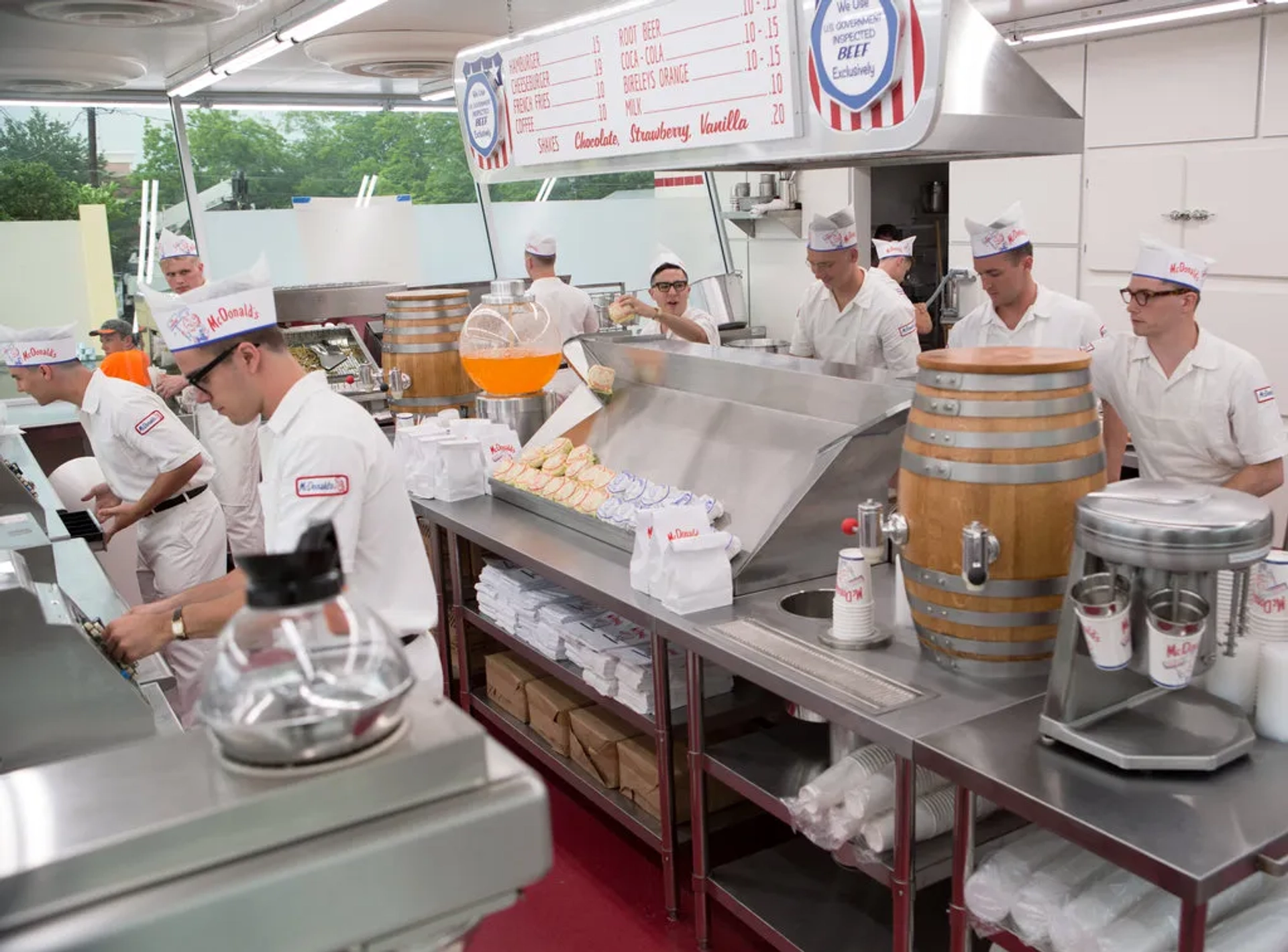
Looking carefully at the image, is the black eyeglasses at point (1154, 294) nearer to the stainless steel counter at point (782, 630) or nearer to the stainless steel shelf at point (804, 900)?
the stainless steel counter at point (782, 630)

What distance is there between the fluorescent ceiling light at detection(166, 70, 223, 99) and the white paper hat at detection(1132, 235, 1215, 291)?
21.3 ft

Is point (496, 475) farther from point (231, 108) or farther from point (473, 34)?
point (231, 108)

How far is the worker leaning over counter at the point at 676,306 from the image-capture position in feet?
17.4

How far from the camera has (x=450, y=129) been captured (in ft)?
34.3

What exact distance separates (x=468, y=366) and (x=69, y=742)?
269 centimetres

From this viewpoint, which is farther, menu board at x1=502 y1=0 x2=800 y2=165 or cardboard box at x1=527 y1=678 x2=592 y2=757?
cardboard box at x1=527 y1=678 x2=592 y2=757

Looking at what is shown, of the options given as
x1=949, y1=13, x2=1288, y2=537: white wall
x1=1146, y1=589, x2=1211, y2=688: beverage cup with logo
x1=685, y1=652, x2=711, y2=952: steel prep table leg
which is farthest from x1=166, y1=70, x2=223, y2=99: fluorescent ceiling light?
x1=1146, y1=589, x2=1211, y2=688: beverage cup with logo

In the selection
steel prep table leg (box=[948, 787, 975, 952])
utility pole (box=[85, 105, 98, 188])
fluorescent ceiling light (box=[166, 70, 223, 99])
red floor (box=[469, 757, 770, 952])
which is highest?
fluorescent ceiling light (box=[166, 70, 223, 99])

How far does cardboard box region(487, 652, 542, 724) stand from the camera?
146 inches

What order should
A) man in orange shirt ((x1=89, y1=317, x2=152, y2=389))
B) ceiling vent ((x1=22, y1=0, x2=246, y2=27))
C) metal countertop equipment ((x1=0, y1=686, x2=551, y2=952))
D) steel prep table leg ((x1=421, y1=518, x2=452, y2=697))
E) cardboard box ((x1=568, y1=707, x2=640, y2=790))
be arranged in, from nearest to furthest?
metal countertop equipment ((x1=0, y1=686, x2=551, y2=952))
cardboard box ((x1=568, y1=707, x2=640, y2=790))
steel prep table leg ((x1=421, y1=518, x2=452, y2=697))
ceiling vent ((x1=22, y1=0, x2=246, y2=27))
man in orange shirt ((x1=89, y1=317, x2=152, y2=389))

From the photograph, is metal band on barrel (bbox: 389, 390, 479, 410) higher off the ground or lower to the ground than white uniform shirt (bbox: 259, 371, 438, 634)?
lower

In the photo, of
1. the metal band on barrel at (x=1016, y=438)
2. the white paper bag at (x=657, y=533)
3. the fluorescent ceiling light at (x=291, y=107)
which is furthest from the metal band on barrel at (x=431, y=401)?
the fluorescent ceiling light at (x=291, y=107)

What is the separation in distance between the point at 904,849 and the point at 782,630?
0.62 metres

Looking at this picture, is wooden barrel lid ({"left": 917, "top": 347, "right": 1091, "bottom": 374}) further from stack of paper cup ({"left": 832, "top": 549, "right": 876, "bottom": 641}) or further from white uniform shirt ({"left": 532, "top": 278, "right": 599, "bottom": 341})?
white uniform shirt ({"left": 532, "top": 278, "right": 599, "bottom": 341})
